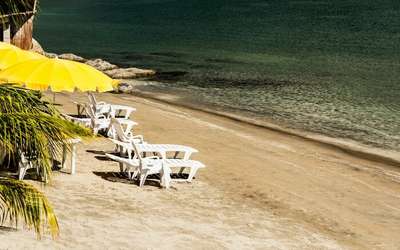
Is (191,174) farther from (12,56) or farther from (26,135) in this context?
(26,135)

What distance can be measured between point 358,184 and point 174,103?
14.7m

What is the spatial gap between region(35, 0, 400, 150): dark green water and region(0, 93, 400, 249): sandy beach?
19.6ft

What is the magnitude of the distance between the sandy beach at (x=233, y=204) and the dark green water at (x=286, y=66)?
19.6ft

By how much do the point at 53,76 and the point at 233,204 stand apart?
4.61 meters

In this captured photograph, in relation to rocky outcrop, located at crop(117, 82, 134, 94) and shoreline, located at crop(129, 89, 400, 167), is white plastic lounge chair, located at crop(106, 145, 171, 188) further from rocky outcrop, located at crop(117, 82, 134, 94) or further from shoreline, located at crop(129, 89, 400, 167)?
rocky outcrop, located at crop(117, 82, 134, 94)

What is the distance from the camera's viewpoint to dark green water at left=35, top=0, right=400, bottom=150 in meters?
26.5

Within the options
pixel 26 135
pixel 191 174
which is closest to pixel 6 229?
pixel 26 135

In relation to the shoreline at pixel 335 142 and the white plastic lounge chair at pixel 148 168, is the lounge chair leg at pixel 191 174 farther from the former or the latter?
the shoreline at pixel 335 142

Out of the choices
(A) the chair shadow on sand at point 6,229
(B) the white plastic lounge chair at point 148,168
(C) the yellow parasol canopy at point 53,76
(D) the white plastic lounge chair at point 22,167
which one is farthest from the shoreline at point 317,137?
(A) the chair shadow on sand at point 6,229

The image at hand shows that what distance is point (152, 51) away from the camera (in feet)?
184

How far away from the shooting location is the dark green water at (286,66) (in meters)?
26.5

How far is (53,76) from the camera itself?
1205cm

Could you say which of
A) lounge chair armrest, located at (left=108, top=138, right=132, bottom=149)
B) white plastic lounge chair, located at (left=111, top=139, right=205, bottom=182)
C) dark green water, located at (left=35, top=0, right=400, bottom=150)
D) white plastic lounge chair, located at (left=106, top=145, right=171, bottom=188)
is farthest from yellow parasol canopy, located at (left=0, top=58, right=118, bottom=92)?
dark green water, located at (left=35, top=0, right=400, bottom=150)

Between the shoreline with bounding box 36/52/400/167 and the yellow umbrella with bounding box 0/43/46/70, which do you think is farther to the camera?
the shoreline with bounding box 36/52/400/167
